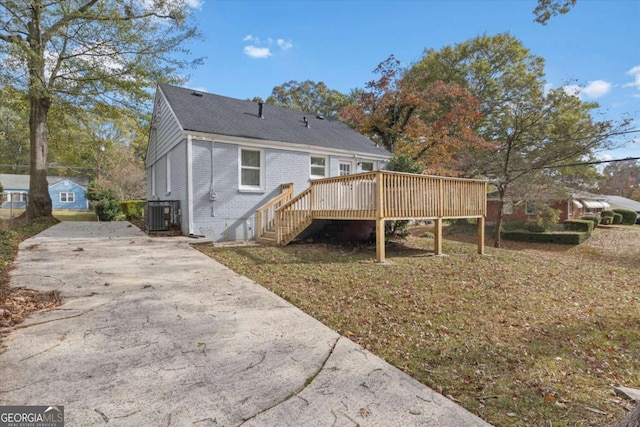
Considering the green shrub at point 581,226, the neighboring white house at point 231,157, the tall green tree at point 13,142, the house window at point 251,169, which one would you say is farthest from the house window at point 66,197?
the green shrub at point 581,226

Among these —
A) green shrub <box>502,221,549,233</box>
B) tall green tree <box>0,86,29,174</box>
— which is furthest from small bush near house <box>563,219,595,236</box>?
tall green tree <box>0,86,29,174</box>

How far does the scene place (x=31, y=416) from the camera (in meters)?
1.88

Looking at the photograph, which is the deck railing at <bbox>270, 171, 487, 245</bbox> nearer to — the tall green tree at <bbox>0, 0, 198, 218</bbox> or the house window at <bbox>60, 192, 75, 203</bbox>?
the tall green tree at <bbox>0, 0, 198, 218</bbox>

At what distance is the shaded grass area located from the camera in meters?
2.39

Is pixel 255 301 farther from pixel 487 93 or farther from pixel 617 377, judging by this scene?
pixel 487 93

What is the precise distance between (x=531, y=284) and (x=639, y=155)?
1332cm

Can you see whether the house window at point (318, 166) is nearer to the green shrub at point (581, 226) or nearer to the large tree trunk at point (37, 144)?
the large tree trunk at point (37, 144)

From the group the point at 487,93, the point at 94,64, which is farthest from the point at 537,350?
the point at 487,93

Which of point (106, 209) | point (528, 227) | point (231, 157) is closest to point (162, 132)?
point (231, 157)

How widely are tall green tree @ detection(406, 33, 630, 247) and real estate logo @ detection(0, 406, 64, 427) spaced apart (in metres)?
18.1

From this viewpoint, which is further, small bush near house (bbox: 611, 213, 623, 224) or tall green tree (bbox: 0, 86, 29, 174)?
tall green tree (bbox: 0, 86, 29, 174)

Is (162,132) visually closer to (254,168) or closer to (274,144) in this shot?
(254,168)

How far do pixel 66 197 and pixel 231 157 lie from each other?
37801 millimetres

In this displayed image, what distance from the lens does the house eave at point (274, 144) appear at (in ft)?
32.0
